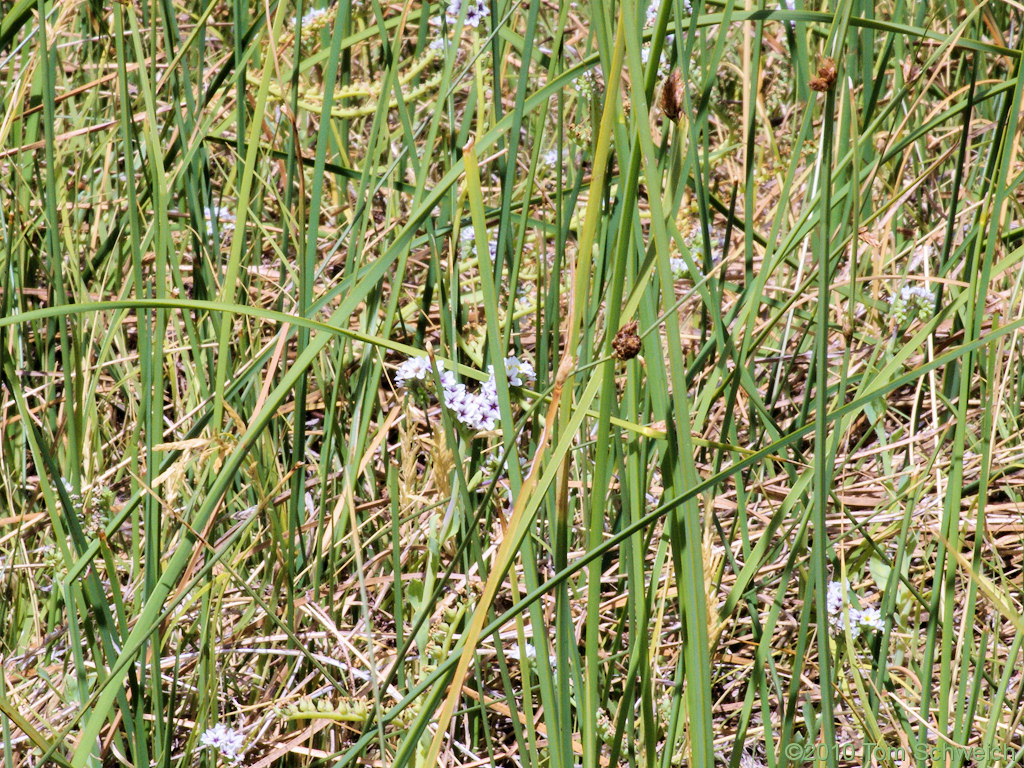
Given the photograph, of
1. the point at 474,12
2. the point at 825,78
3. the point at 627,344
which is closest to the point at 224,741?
the point at 627,344

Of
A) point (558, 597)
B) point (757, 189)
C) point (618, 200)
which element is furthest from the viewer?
point (757, 189)

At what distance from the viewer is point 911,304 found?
4.25ft

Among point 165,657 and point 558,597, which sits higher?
point 558,597

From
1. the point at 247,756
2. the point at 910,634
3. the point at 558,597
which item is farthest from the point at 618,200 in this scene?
the point at 247,756

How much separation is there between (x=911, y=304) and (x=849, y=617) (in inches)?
21.5

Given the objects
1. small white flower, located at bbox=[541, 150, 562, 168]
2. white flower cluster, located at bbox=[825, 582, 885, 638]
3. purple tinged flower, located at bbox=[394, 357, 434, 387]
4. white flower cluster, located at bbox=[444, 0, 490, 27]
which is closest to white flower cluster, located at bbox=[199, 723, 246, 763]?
purple tinged flower, located at bbox=[394, 357, 434, 387]

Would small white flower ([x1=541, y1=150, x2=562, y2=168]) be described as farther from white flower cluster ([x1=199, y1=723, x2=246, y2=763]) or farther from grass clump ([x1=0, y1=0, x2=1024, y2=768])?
white flower cluster ([x1=199, y1=723, x2=246, y2=763])

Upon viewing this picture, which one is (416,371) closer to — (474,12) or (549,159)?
(474,12)

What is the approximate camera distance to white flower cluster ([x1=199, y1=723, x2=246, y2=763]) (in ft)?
2.74

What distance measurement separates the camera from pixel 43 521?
3.86ft

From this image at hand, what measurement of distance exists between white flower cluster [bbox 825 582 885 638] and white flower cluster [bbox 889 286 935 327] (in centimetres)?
43

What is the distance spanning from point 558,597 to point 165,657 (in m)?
0.59

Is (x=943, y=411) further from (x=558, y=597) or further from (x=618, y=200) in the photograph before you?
(x=558, y=597)

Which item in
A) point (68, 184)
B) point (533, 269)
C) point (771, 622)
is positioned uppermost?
point (68, 184)
